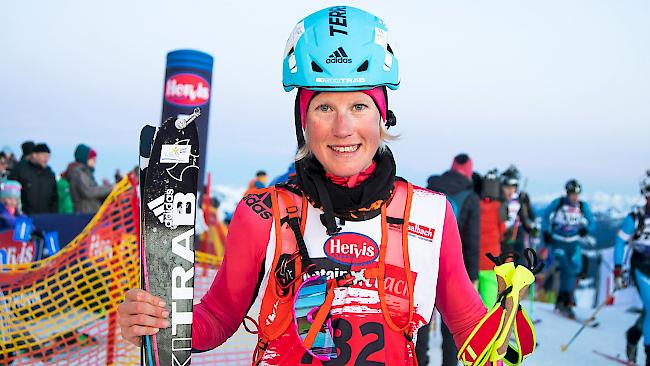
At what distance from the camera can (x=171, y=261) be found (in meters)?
2.06

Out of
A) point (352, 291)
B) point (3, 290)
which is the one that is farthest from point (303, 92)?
point (3, 290)

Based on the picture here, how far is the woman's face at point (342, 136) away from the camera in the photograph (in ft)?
6.67

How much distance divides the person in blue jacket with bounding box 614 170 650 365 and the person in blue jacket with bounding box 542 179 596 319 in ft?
10.2

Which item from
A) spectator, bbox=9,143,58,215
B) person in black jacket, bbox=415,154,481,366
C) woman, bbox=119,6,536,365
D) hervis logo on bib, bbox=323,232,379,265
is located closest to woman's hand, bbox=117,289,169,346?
woman, bbox=119,6,536,365

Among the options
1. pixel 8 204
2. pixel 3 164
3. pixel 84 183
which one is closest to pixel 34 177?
pixel 3 164

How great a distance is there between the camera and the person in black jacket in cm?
588

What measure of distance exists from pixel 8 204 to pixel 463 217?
4.81m

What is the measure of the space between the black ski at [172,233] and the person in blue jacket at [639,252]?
6.31 m

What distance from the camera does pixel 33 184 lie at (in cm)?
860

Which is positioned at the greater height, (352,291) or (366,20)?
(366,20)

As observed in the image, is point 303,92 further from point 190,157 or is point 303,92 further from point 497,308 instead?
point 497,308

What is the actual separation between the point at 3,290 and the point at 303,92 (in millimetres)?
4617

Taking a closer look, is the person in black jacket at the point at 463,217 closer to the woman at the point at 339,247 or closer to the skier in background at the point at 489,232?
the skier in background at the point at 489,232

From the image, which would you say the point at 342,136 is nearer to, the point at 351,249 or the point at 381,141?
the point at 381,141
